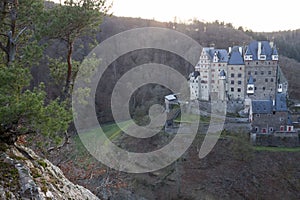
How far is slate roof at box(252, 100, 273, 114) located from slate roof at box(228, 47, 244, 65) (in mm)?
4276

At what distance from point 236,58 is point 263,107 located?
209 inches

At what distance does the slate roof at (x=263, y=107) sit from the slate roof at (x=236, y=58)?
168 inches

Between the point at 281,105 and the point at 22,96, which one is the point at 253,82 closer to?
the point at 281,105

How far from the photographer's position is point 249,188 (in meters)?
21.2

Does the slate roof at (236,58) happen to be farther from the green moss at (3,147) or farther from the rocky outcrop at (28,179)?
the green moss at (3,147)

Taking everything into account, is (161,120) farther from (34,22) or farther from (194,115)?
(34,22)

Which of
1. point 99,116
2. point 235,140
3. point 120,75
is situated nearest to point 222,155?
point 235,140

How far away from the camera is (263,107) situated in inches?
960

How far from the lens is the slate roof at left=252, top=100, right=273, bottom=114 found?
24281 millimetres

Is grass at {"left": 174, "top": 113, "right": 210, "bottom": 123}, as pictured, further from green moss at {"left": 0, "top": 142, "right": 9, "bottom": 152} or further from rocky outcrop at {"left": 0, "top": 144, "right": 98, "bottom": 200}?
green moss at {"left": 0, "top": 142, "right": 9, "bottom": 152}

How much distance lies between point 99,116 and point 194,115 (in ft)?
42.7

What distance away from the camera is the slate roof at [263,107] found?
79.7 feet

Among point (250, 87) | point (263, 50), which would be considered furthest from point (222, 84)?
point (263, 50)

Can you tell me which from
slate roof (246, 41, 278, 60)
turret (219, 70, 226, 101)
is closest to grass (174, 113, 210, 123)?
turret (219, 70, 226, 101)
